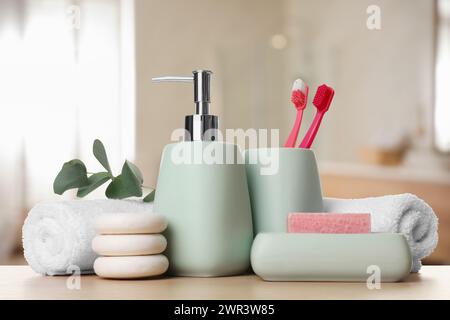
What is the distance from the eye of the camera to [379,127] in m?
3.40

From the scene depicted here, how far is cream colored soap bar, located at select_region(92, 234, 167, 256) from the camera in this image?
61 centimetres

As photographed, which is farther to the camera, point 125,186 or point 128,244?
point 125,186

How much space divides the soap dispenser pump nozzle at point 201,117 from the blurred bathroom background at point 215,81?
224cm

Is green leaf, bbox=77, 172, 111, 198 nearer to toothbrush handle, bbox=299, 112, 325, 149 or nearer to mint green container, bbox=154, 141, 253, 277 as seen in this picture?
mint green container, bbox=154, 141, 253, 277

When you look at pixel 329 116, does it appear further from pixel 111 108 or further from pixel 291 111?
pixel 111 108

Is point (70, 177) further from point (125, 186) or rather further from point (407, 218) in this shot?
point (407, 218)

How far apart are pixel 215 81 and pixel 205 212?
3144 millimetres

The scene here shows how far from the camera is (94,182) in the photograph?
0.76 meters

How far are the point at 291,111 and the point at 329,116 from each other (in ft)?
0.83

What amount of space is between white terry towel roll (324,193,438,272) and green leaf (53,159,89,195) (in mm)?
287

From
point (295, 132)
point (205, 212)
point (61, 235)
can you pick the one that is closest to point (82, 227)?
point (61, 235)

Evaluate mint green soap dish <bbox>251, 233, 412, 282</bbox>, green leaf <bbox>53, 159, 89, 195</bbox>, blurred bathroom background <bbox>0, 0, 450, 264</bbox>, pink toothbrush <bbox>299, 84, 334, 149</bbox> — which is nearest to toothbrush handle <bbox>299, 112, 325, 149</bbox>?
pink toothbrush <bbox>299, 84, 334, 149</bbox>

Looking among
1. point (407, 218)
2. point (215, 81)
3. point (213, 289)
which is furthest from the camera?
point (215, 81)
